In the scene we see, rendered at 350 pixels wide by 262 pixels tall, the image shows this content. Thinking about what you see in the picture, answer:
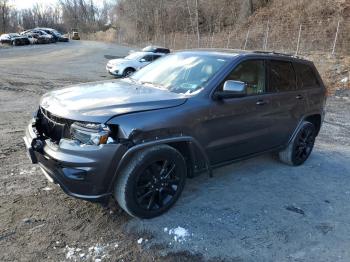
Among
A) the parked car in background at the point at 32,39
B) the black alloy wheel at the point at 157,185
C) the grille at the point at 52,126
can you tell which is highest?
the grille at the point at 52,126

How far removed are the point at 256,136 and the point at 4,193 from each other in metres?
3.18

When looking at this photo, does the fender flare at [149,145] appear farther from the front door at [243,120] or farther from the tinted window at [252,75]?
the tinted window at [252,75]

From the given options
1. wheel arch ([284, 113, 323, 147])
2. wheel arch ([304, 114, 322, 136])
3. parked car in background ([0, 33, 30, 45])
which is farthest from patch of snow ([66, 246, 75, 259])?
parked car in background ([0, 33, 30, 45])

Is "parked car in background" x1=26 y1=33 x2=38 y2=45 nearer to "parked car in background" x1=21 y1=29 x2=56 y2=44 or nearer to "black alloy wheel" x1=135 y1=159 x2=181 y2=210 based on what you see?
"parked car in background" x1=21 y1=29 x2=56 y2=44

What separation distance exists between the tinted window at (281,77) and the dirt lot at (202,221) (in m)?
1.27

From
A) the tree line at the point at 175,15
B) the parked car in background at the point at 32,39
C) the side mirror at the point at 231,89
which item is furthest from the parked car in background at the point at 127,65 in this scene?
the parked car in background at the point at 32,39

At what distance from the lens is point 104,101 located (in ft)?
12.4

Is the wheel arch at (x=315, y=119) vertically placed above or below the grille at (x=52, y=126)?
below

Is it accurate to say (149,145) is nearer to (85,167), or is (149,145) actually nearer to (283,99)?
(85,167)

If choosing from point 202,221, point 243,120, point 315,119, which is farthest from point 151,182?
point 315,119

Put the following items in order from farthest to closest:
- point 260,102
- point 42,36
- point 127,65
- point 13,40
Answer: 1. point 42,36
2. point 13,40
3. point 127,65
4. point 260,102

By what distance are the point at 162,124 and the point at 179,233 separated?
1102 mm

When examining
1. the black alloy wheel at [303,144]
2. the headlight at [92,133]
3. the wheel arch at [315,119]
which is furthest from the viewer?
the wheel arch at [315,119]

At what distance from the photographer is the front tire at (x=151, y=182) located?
143 inches
